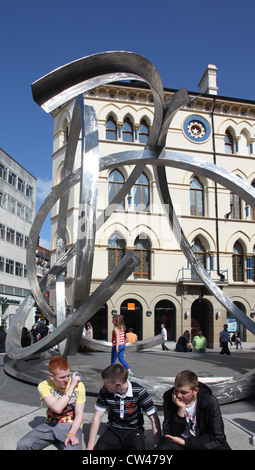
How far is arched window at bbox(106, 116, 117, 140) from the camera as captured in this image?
2648cm

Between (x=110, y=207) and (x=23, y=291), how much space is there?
28.0 meters

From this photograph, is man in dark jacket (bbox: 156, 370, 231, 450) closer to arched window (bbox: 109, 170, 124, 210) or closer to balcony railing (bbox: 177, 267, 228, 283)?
balcony railing (bbox: 177, 267, 228, 283)

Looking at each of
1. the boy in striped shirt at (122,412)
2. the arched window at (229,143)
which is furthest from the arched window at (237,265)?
the boy in striped shirt at (122,412)

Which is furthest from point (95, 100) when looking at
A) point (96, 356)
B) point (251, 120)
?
point (96, 356)

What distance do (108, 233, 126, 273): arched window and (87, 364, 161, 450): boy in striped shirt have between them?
2127cm

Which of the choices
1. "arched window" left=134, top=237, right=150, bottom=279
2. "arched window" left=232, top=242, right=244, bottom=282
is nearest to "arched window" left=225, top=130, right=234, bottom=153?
"arched window" left=232, top=242, right=244, bottom=282

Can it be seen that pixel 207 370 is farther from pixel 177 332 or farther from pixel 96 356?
pixel 177 332

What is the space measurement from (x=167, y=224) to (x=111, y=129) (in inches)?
286

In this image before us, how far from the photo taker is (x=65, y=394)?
148 inches

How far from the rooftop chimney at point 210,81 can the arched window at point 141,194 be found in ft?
30.2

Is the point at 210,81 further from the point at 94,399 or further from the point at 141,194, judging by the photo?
the point at 94,399

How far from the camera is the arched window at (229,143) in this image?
28.2 meters

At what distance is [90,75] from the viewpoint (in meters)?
7.46
